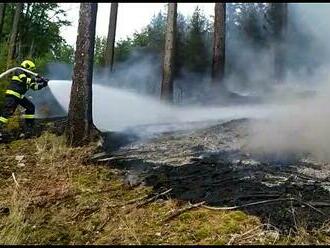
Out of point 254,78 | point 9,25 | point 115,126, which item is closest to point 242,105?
point 115,126

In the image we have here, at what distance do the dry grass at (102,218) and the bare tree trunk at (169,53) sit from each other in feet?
25.3

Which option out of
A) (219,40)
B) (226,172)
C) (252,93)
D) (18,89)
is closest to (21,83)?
(18,89)

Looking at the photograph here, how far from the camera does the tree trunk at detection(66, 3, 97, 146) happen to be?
7586 mm

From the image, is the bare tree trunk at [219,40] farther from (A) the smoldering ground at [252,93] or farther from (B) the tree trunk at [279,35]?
(B) the tree trunk at [279,35]

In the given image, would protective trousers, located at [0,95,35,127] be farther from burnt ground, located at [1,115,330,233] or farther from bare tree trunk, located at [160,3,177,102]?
bare tree trunk, located at [160,3,177,102]

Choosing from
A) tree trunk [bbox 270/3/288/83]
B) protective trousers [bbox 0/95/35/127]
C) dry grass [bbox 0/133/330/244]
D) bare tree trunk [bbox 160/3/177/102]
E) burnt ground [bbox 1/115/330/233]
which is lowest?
dry grass [bbox 0/133/330/244]

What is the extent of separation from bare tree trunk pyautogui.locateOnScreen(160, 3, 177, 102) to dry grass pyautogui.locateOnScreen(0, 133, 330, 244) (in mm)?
7698

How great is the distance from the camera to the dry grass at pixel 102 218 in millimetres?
3996

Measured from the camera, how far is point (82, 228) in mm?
4344

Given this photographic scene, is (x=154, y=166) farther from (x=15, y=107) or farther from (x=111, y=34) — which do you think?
(x=111, y=34)

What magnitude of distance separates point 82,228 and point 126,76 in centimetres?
1719

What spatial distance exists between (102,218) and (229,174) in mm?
1839

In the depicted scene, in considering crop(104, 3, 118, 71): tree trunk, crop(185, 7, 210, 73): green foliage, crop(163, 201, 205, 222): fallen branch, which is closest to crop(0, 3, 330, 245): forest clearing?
crop(163, 201, 205, 222): fallen branch

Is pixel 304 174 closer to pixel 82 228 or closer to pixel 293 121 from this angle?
pixel 293 121
